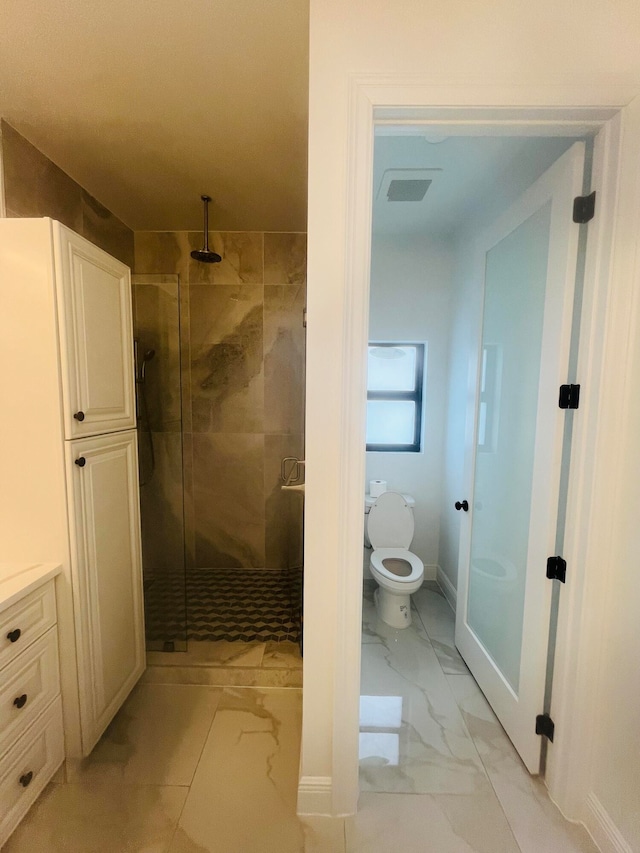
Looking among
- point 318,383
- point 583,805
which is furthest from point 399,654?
point 318,383

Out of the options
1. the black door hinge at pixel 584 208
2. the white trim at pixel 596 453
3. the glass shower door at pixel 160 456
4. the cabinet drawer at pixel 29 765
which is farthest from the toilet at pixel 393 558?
the black door hinge at pixel 584 208

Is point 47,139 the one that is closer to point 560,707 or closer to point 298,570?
point 298,570

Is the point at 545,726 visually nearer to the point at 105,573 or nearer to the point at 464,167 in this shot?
the point at 105,573

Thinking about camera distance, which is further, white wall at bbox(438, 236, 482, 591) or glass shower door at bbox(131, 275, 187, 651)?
white wall at bbox(438, 236, 482, 591)

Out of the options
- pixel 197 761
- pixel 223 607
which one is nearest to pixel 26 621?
pixel 197 761

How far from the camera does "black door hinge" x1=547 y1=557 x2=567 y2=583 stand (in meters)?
1.22

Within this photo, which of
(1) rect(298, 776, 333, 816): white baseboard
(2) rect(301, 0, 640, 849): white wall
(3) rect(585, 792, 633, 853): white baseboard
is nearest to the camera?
(2) rect(301, 0, 640, 849): white wall

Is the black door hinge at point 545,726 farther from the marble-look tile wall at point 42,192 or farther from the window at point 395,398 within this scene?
the marble-look tile wall at point 42,192

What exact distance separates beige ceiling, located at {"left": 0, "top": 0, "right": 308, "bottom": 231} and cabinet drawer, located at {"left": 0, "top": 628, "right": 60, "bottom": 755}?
2034 millimetres

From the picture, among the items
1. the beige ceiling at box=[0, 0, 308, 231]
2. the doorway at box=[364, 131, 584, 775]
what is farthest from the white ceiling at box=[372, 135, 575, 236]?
→ the beige ceiling at box=[0, 0, 308, 231]

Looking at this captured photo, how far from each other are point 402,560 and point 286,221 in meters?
2.46

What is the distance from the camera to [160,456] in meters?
2.13

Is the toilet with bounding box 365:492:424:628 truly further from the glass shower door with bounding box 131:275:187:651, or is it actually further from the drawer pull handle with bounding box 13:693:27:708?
the drawer pull handle with bounding box 13:693:27:708

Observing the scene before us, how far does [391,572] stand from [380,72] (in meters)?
2.38
